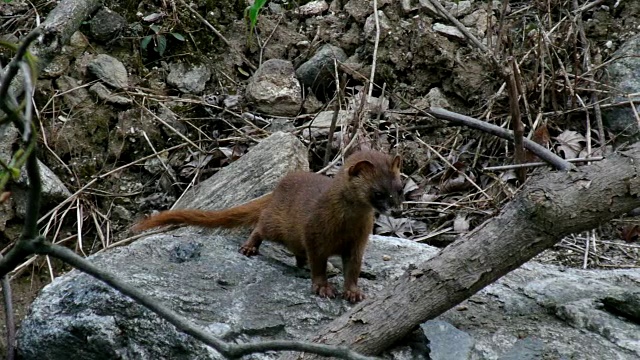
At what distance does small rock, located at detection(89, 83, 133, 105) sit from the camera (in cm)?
629

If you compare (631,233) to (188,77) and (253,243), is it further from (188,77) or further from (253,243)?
(188,77)

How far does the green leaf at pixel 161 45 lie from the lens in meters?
6.61

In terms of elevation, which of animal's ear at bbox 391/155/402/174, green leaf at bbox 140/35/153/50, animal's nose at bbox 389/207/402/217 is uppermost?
animal's ear at bbox 391/155/402/174

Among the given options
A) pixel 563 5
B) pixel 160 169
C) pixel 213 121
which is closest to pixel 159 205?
pixel 160 169

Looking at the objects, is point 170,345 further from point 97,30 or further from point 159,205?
point 97,30

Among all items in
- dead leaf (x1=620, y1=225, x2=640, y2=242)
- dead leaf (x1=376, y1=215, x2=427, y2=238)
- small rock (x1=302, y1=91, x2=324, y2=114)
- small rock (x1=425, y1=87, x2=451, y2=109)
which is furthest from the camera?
small rock (x1=302, y1=91, x2=324, y2=114)

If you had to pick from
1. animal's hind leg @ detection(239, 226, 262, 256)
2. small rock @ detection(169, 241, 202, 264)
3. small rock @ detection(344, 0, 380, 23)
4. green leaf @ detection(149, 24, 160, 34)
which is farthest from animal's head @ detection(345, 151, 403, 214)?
green leaf @ detection(149, 24, 160, 34)

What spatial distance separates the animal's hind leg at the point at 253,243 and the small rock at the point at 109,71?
234 cm

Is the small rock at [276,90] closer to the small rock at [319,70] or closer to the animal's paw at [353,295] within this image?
the small rock at [319,70]

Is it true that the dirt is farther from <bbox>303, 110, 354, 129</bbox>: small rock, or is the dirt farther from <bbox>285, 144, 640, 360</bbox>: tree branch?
<bbox>285, 144, 640, 360</bbox>: tree branch

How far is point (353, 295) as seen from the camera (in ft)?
12.8

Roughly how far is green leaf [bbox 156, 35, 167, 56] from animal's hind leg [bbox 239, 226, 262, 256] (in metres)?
2.57

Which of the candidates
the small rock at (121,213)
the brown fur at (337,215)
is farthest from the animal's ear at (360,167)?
the small rock at (121,213)

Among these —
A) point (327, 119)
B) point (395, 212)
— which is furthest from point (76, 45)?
point (395, 212)
